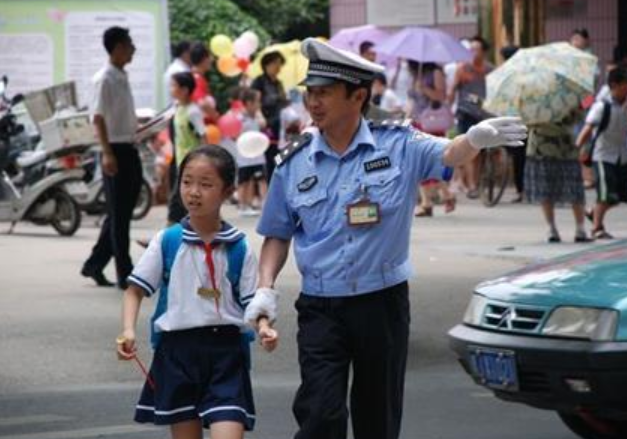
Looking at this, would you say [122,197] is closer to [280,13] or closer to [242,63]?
[242,63]

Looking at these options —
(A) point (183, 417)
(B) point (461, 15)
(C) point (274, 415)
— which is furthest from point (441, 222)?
(A) point (183, 417)

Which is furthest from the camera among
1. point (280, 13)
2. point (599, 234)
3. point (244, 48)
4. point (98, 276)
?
point (280, 13)

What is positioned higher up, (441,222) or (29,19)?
(29,19)

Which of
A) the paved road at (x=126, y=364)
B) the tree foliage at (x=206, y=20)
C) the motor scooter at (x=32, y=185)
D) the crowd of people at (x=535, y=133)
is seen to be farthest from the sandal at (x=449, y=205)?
the tree foliage at (x=206, y=20)

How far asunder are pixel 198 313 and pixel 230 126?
1548 centimetres

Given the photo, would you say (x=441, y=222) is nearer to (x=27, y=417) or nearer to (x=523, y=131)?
(x=27, y=417)

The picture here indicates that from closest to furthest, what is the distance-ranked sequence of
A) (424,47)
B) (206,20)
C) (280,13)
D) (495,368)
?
(495,368)
(424,47)
(206,20)
(280,13)

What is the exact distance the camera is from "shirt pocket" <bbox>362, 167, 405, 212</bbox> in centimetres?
676

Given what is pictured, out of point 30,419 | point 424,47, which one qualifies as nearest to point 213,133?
point 424,47

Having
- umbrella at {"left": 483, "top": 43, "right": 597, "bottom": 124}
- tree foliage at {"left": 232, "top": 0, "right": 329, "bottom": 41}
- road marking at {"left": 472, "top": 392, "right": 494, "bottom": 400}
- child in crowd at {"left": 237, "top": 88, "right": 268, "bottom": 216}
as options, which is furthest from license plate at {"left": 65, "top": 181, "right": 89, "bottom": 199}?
tree foliage at {"left": 232, "top": 0, "right": 329, "bottom": 41}

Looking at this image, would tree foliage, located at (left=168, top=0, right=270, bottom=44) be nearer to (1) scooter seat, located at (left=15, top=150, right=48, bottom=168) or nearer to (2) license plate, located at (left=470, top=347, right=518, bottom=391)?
(1) scooter seat, located at (left=15, top=150, right=48, bottom=168)

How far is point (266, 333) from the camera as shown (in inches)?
260

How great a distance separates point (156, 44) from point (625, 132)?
8.05 metres

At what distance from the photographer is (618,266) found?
8344mm
